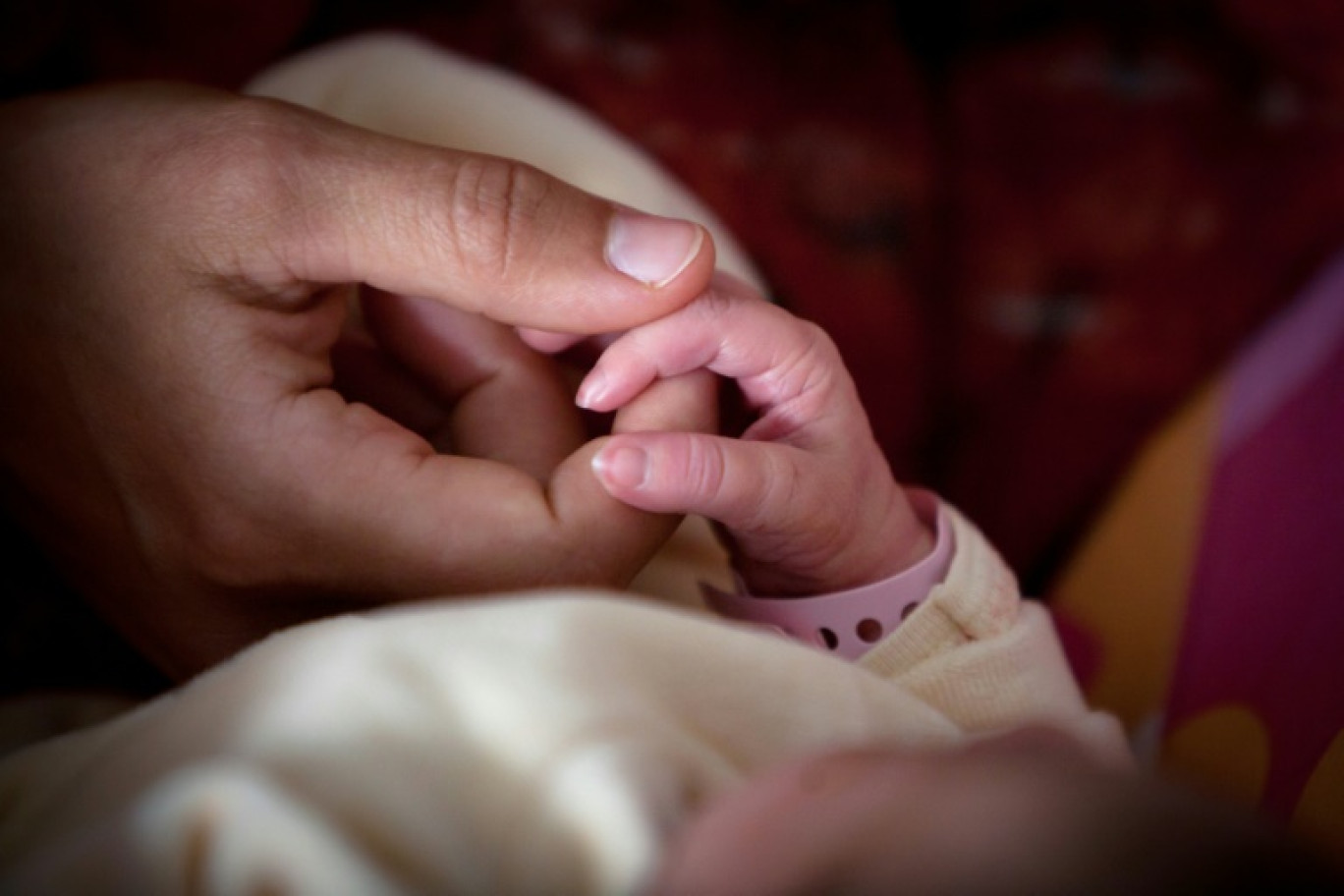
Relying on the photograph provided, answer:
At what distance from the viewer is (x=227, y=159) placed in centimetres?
42

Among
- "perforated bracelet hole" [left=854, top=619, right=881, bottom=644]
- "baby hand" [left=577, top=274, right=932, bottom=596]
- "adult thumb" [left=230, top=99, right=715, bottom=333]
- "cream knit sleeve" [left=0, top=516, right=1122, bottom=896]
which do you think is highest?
"adult thumb" [left=230, top=99, right=715, bottom=333]

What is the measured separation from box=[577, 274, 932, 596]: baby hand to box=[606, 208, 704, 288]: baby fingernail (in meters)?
0.02

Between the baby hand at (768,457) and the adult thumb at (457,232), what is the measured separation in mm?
21

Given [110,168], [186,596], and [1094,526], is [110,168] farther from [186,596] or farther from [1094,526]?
[1094,526]

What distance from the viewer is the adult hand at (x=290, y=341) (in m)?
0.42

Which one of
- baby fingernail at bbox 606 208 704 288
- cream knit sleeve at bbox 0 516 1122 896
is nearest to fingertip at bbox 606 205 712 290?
baby fingernail at bbox 606 208 704 288

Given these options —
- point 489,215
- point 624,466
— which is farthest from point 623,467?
point 489,215

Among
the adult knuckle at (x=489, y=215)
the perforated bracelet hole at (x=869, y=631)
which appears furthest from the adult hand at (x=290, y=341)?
the perforated bracelet hole at (x=869, y=631)

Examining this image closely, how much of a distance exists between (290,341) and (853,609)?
274 mm

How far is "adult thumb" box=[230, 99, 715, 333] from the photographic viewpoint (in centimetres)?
41

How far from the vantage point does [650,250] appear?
1.39 ft

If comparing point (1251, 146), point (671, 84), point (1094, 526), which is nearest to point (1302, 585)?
point (1094, 526)

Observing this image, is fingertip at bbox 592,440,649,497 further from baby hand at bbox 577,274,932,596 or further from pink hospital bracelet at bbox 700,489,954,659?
pink hospital bracelet at bbox 700,489,954,659

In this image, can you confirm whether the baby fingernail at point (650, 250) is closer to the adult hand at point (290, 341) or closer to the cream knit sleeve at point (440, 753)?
the adult hand at point (290, 341)
